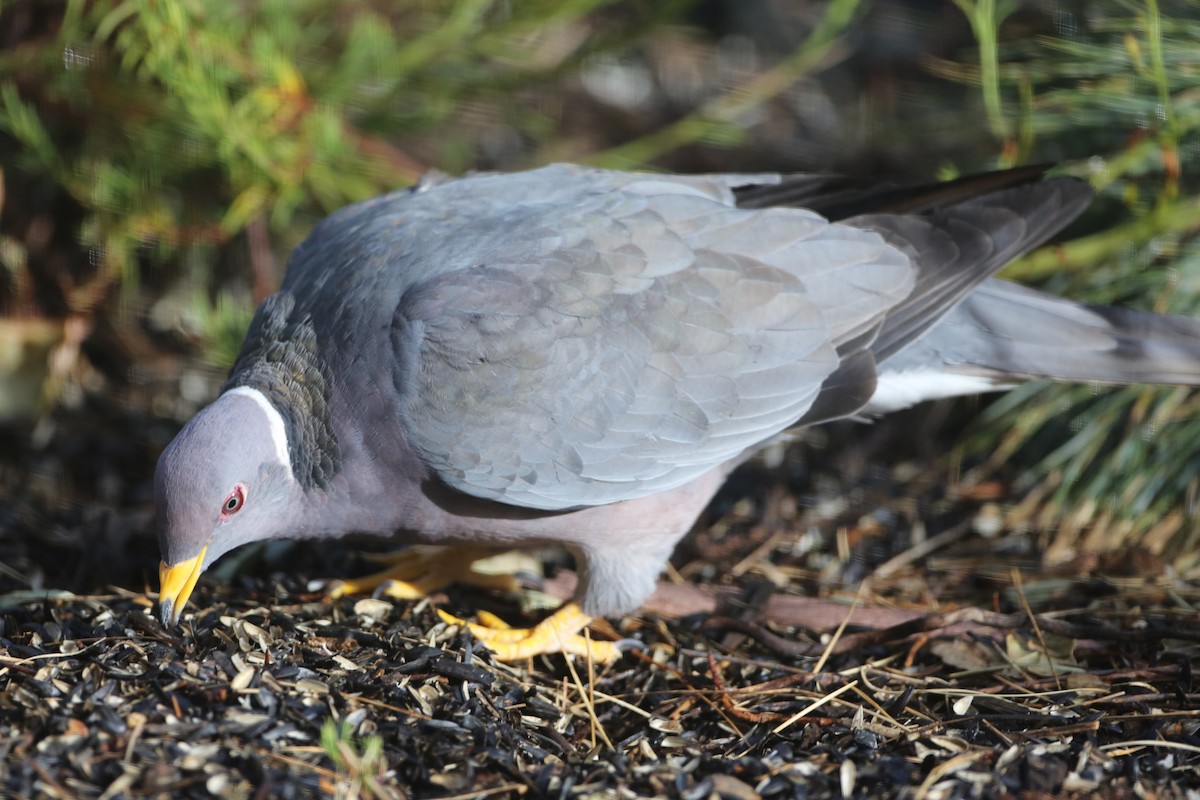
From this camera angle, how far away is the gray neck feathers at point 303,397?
318 cm

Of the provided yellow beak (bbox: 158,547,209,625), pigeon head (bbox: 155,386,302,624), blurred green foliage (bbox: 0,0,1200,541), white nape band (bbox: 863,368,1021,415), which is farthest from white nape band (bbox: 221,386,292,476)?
white nape band (bbox: 863,368,1021,415)

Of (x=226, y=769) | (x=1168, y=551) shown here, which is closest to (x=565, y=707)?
(x=226, y=769)

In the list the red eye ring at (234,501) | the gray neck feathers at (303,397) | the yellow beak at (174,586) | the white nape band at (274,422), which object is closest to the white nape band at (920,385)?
the gray neck feathers at (303,397)

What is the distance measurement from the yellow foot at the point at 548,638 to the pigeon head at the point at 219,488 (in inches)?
27.9

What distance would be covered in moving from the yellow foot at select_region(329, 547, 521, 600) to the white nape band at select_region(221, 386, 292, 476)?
0.68 meters

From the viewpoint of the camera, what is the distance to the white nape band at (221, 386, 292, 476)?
313 cm

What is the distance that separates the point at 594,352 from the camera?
3.19 m

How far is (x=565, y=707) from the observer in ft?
10.5

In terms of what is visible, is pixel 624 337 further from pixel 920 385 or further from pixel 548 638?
pixel 920 385

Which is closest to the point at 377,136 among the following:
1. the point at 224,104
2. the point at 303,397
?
the point at 224,104

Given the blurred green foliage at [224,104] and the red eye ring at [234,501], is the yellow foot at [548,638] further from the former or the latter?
the blurred green foliage at [224,104]

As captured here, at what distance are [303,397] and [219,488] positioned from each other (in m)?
0.39

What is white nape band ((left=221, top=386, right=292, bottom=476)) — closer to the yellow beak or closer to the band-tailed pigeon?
the band-tailed pigeon

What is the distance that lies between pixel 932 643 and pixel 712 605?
0.73 metres
